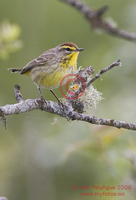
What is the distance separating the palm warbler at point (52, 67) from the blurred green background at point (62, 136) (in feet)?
0.64

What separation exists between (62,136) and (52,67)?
0.73 m

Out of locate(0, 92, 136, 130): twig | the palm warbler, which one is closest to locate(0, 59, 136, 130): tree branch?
locate(0, 92, 136, 130): twig

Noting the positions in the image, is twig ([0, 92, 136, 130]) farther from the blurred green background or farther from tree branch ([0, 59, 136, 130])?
the blurred green background

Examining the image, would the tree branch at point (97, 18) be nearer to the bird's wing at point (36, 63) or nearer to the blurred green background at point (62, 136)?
the blurred green background at point (62, 136)

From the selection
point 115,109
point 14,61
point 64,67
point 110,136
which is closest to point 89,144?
point 110,136

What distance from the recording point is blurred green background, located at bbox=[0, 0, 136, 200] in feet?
7.99

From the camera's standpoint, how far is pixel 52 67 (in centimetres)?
246

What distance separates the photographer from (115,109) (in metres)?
3.12

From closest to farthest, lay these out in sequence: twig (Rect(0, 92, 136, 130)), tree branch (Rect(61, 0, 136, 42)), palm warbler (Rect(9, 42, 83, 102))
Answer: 1. tree branch (Rect(61, 0, 136, 42))
2. twig (Rect(0, 92, 136, 130))
3. palm warbler (Rect(9, 42, 83, 102))

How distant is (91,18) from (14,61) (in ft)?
9.81

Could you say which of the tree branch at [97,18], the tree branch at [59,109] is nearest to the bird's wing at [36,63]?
the tree branch at [59,109]

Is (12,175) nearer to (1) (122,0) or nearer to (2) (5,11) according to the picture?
(2) (5,11)

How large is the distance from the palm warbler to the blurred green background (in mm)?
196

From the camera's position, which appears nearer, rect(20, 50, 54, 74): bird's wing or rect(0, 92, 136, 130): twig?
rect(0, 92, 136, 130): twig
